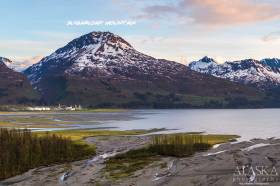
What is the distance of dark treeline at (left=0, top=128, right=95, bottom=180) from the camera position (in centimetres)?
8106

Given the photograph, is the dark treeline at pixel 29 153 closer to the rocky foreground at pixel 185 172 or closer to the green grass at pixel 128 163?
the rocky foreground at pixel 185 172

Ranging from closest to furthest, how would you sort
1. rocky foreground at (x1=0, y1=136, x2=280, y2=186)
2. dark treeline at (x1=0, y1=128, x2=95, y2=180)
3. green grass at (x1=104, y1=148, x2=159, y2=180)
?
rocky foreground at (x1=0, y1=136, x2=280, y2=186)
green grass at (x1=104, y1=148, x2=159, y2=180)
dark treeline at (x1=0, y1=128, x2=95, y2=180)

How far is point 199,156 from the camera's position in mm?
88000

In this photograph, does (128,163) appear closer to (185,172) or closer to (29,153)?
(185,172)

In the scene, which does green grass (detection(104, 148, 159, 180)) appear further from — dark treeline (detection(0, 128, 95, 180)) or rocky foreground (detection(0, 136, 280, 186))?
dark treeline (detection(0, 128, 95, 180))

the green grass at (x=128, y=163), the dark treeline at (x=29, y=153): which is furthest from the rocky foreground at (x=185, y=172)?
the dark treeline at (x=29, y=153)

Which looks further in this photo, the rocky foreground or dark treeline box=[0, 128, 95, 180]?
dark treeline box=[0, 128, 95, 180]

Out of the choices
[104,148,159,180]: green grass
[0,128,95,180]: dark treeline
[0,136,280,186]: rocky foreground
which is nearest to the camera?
[0,136,280,186]: rocky foreground

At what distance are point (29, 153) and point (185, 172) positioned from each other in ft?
106

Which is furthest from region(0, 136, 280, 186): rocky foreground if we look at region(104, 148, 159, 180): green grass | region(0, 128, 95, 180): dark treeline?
region(0, 128, 95, 180): dark treeline

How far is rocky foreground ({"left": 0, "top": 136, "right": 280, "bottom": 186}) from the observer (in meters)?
62.5

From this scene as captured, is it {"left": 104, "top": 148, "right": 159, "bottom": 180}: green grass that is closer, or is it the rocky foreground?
the rocky foreground

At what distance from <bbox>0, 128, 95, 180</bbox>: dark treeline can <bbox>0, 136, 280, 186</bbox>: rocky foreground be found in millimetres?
3472

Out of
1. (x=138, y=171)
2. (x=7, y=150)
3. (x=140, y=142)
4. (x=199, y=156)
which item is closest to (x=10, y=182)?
(x=7, y=150)
